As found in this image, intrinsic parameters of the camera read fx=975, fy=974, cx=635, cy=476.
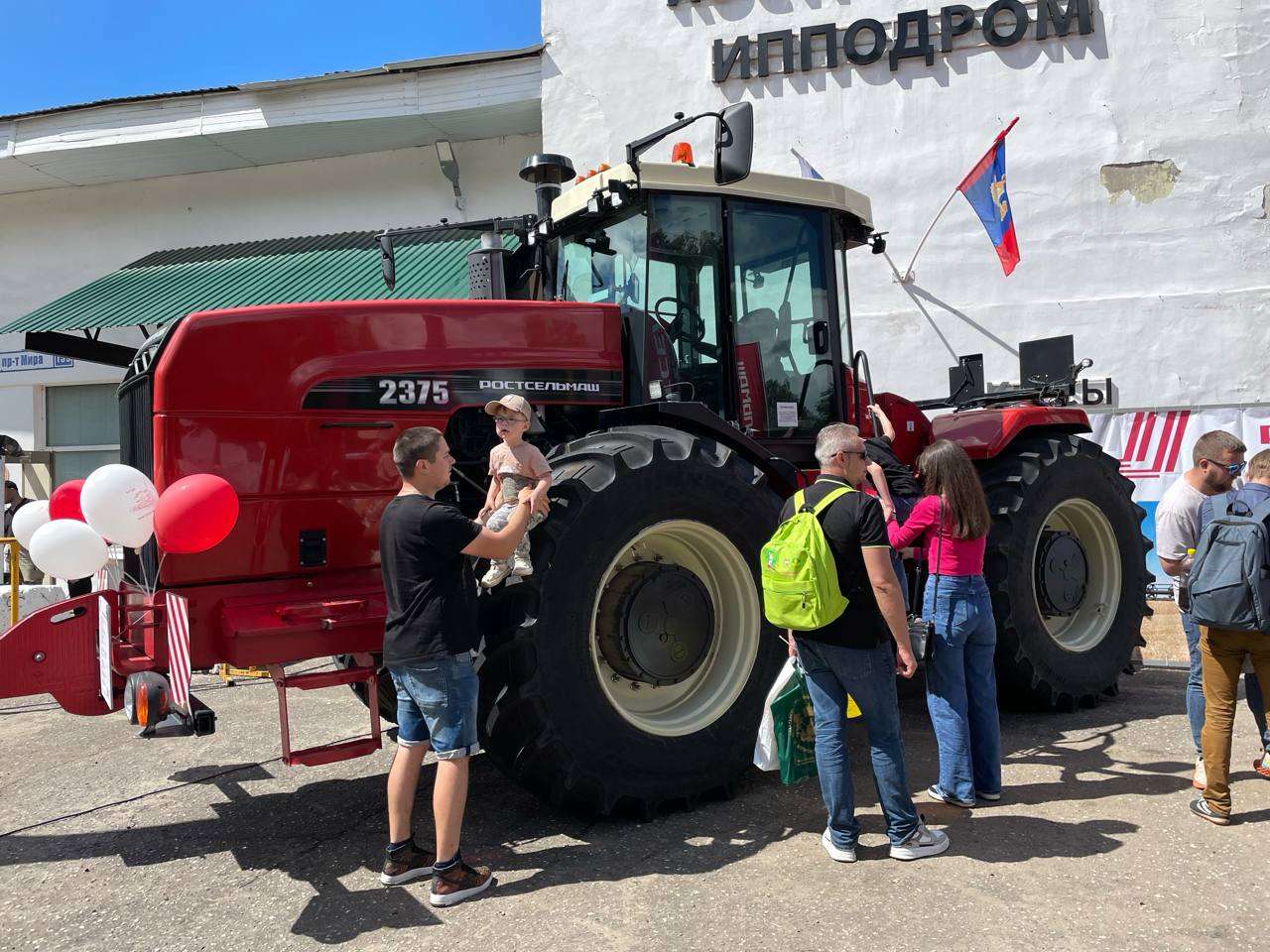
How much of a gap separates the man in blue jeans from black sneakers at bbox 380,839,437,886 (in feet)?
5.04

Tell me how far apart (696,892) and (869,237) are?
Answer: 4.07 m

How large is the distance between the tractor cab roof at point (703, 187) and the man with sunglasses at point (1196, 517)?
2274 mm

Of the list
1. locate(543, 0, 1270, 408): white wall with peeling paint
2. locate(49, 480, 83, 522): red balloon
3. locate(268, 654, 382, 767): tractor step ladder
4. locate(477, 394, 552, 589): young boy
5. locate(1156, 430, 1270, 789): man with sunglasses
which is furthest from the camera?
locate(543, 0, 1270, 408): white wall with peeling paint

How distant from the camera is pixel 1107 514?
6.19 metres

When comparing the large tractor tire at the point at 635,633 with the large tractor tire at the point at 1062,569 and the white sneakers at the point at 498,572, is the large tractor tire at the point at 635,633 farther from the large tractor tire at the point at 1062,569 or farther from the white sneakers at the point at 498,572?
the large tractor tire at the point at 1062,569

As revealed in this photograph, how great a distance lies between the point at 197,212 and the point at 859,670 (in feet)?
42.6

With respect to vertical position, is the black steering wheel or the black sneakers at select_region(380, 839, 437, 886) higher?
the black steering wheel

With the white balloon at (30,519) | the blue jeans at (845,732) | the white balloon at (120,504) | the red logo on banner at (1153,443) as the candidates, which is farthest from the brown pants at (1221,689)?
the red logo on banner at (1153,443)

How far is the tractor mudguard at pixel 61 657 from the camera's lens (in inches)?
144

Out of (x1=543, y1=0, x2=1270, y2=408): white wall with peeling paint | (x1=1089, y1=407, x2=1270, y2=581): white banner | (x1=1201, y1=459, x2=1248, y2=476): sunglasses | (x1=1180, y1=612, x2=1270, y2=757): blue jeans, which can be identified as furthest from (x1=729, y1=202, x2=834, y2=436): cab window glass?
(x1=1089, y1=407, x2=1270, y2=581): white banner

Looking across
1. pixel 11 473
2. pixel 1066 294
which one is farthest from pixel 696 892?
pixel 11 473

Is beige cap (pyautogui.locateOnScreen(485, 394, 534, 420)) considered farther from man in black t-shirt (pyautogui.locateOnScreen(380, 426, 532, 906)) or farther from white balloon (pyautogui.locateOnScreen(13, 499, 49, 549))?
white balloon (pyautogui.locateOnScreen(13, 499, 49, 549))

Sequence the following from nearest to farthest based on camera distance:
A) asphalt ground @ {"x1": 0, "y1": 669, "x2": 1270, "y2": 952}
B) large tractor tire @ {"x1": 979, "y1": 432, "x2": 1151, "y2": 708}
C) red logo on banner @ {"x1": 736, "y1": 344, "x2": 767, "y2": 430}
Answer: asphalt ground @ {"x1": 0, "y1": 669, "x2": 1270, "y2": 952} < red logo on banner @ {"x1": 736, "y1": 344, "x2": 767, "y2": 430} < large tractor tire @ {"x1": 979, "y1": 432, "x2": 1151, "y2": 708}

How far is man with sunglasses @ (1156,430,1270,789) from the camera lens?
4547 millimetres
